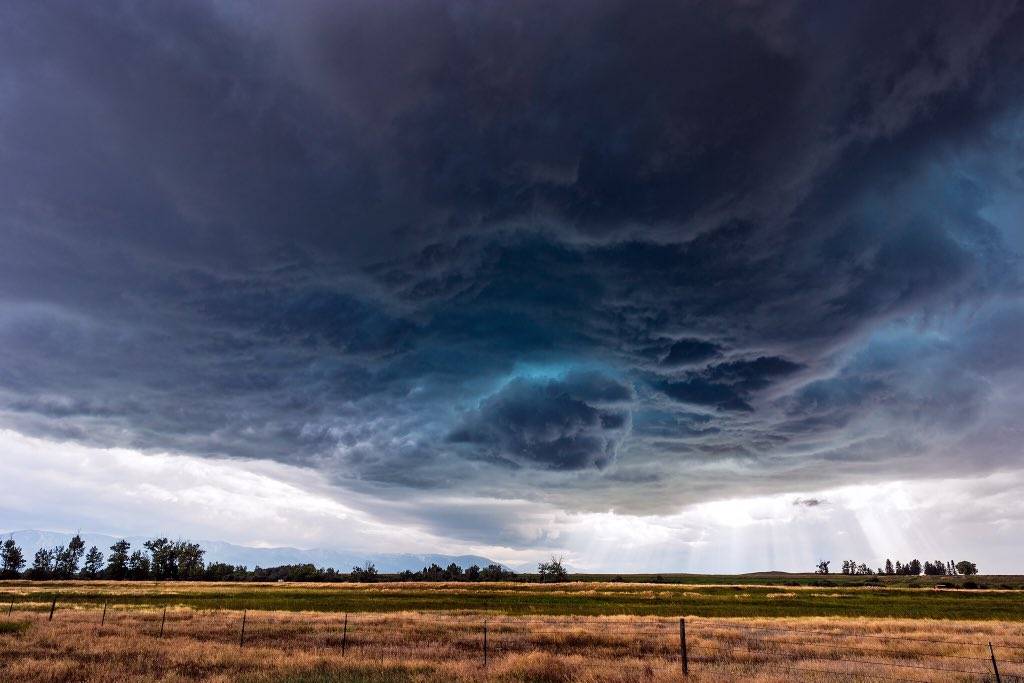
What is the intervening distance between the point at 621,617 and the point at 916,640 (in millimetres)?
24861

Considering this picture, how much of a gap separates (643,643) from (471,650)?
37.4 feet

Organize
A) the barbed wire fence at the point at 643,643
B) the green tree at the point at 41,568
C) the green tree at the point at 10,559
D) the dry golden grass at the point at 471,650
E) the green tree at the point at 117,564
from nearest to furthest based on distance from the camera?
the dry golden grass at the point at 471,650
the barbed wire fence at the point at 643,643
the green tree at the point at 41,568
the green tree at the point at 10,559
the green tree at the point at 117,564

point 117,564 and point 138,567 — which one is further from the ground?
point 117,564

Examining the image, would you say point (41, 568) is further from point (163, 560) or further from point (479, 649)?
point (479, 649)

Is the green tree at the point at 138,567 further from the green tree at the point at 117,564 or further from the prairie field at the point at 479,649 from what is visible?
the prairie field at the point at 479,649

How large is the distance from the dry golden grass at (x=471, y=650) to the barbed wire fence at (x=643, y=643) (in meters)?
0.12

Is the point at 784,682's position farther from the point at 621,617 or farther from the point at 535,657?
the point at 621,617

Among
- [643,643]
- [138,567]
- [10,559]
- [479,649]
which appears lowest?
[138,567]

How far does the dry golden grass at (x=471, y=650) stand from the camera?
2408cm

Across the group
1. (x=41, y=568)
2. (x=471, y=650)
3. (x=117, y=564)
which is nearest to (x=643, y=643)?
(x=471, y=650)

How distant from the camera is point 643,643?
35.8 meters

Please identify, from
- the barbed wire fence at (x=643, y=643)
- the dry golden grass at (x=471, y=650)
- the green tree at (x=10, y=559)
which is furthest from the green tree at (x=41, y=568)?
the dry golden grass at (x=471, y=650)

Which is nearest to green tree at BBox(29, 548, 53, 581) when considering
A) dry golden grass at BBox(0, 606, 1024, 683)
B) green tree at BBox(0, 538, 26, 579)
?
green tree at BBox(0, 538, 26, 579)

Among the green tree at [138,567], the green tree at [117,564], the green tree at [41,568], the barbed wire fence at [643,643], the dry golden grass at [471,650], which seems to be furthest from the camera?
the green tree at [138,567]
